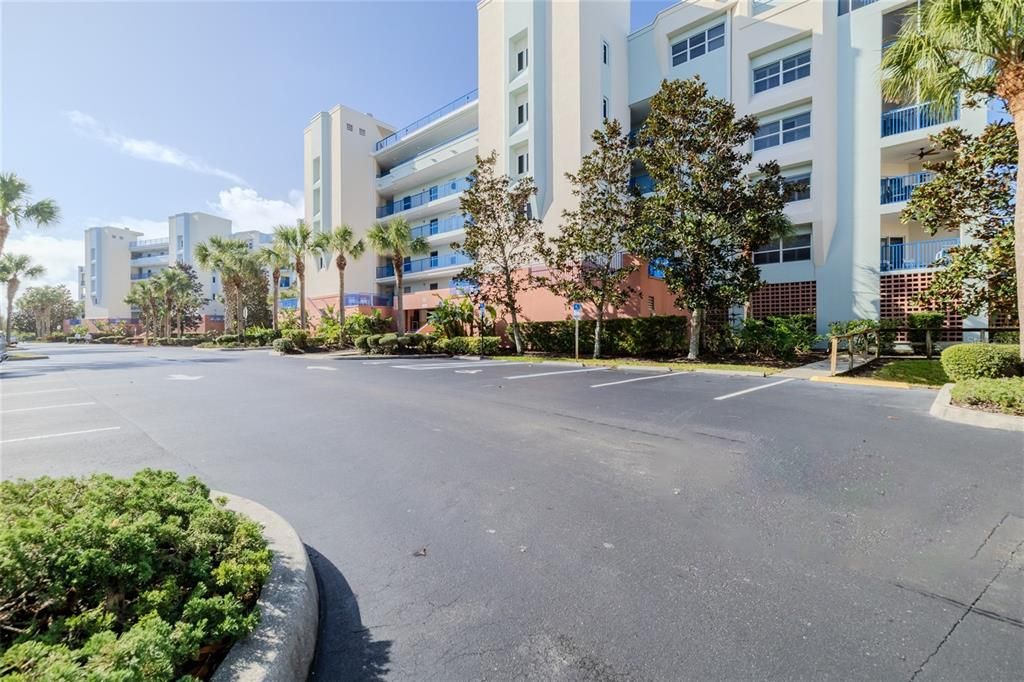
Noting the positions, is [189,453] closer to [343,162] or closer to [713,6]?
[713,6]

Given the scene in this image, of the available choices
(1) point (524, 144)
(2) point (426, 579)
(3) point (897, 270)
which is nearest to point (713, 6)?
(1) point (524, 144)

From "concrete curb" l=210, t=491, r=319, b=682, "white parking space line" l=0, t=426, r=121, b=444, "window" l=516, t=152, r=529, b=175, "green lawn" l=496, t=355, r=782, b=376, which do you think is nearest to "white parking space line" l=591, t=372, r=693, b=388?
"green lawn" l=496, t=355, r=782, b=376

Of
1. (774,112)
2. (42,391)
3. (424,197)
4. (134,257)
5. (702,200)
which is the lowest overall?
(42,391)

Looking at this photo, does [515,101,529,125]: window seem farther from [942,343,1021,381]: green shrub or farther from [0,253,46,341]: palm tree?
[0,253,46,341]: palm tree

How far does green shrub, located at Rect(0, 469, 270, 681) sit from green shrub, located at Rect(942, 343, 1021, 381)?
12.6 meters

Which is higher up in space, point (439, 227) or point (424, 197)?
point (424, 197)

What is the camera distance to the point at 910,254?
747 inches

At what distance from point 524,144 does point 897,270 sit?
749 inches

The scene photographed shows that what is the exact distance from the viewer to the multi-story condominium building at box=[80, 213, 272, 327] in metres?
70.0

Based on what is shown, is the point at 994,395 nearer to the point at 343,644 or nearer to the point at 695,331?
the point at 343,644

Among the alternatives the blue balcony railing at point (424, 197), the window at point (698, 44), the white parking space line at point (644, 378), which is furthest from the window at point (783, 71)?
the blue balcony railing at point (424, 197)

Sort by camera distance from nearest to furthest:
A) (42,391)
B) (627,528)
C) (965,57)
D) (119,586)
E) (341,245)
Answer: (119,586) → (627,528) → (965,57) → (42,391) → (341,245)

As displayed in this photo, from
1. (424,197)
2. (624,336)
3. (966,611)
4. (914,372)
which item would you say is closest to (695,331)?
(624,336)

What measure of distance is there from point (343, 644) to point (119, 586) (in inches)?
43.0
